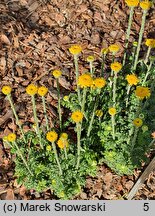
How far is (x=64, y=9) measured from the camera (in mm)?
4148

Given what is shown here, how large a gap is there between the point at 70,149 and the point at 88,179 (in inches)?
13.2

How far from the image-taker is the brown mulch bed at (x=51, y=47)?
3182 mm

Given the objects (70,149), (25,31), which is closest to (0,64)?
(25,31)

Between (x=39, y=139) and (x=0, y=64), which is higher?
(x=0, y=64)

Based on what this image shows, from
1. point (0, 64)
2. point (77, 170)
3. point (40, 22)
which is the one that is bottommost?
point (77, 170)

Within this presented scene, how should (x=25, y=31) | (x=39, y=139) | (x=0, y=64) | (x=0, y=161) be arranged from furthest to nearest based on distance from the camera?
(x=25, y=31), (x=0, y=64), (x=0, y=161), (x=39, y=139)

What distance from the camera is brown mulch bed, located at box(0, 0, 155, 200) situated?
3.18 meters

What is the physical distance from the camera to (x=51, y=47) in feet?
12.8

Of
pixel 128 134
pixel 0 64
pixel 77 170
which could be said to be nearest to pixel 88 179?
pixel 77 170

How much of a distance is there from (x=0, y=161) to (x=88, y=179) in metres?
0.72

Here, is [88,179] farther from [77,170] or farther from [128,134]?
[128,134]

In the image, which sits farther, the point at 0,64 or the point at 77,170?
the point at 0,64

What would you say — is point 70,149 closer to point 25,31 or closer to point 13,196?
point 13,196

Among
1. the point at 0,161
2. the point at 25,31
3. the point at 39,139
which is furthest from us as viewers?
the point at 25,31
